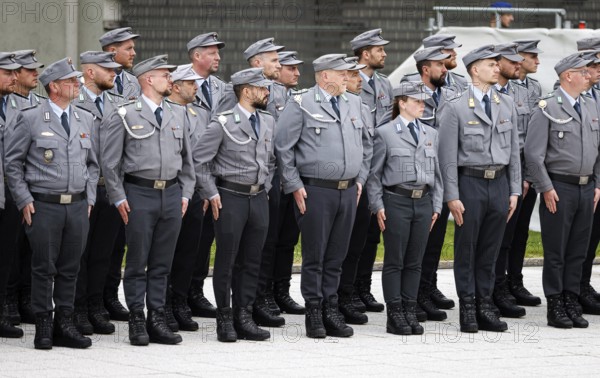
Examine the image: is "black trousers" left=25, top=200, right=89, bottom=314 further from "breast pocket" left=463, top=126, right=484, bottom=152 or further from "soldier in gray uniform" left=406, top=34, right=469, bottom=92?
"soldier in gray uniform" left=406, top=34, right=469, bottom=92

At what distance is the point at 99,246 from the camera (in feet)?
37.1

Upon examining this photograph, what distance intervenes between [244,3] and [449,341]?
9464 millimetres

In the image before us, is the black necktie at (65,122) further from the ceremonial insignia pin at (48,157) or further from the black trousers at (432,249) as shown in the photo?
the black trousers at (432,249)

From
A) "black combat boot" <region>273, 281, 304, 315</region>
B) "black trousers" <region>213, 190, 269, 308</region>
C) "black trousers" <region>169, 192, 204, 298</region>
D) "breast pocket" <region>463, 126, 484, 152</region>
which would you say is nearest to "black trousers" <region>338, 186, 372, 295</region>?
"black combat boot" <region>273, 281, 304, 315</region>

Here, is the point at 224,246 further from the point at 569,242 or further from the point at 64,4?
the point at 64,4

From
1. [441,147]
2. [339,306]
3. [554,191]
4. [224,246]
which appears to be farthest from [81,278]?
[554,191]

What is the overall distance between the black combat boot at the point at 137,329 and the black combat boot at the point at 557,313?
10.9ft

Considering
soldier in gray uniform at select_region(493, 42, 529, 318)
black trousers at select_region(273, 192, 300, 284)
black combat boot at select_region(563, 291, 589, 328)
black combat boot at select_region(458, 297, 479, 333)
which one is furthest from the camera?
black trousers at select_region(273, 192, 300, 284)

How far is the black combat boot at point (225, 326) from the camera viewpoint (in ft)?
34.9

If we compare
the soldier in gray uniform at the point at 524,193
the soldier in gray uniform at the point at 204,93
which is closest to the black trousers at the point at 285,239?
the soldier in gray uniform at the point at 204,93

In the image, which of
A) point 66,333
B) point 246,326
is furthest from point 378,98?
Answer: point 66,333

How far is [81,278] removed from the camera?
36.8 ft

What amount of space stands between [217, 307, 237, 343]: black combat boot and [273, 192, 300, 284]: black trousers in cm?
165

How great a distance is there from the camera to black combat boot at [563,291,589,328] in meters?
11.8
